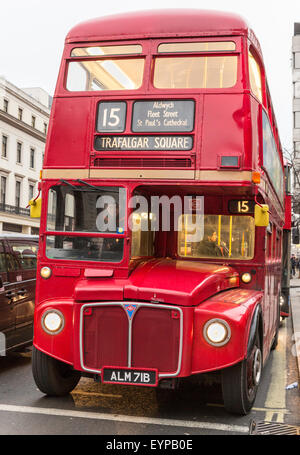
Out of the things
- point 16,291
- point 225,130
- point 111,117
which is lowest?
point 16,291

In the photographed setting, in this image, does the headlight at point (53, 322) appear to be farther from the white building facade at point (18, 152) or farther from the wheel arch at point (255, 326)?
the white building facade at point (18, 152)

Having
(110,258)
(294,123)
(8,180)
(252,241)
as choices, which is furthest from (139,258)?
(294,123)

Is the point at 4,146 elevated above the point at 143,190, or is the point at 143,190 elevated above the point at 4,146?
the point at 4,146

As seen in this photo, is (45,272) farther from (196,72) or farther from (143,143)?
(196,72)

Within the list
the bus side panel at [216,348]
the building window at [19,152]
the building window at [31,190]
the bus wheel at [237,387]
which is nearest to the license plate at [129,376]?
the bus side panel at [216,348]

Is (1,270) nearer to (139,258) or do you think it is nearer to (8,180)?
(139,258)

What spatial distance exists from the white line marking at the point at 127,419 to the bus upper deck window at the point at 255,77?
3658 millimetres

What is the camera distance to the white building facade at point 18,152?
144 ft

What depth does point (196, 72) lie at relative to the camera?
19.2 feet

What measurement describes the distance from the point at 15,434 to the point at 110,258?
1941mm

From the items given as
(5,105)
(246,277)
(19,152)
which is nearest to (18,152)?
(19,152)

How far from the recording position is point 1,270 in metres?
7.50

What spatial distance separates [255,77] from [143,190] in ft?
6.41

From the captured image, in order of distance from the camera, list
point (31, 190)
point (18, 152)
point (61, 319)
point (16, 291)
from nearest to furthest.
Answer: point (61, 319)
point (16, 291)
point (18, 152)
point (31, 190)
